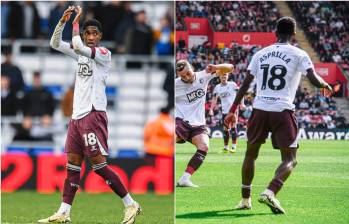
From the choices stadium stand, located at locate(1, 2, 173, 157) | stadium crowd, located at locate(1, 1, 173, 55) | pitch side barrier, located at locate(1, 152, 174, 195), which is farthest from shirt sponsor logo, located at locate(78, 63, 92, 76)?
stadium stand, located at locate(1, 2, 173, 157)

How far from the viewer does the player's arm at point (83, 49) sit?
409 centimetres

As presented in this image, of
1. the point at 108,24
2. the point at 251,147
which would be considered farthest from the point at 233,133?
the point at 108,24

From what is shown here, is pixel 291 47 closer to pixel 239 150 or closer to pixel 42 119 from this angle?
pixel 239 150

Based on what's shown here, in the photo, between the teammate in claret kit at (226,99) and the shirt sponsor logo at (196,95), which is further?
the shirt sponsor logo at (196,95)

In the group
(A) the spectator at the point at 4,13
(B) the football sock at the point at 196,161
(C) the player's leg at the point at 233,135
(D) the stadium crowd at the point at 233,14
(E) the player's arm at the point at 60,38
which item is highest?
(A) the spectator at the point at 4,13

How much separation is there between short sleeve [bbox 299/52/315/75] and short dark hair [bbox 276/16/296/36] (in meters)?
0.16

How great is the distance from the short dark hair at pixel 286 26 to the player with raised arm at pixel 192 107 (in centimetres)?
38

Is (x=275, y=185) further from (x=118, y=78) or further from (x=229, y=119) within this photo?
(x=118, y=78)

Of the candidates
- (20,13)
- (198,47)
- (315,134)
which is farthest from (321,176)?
(20,13)

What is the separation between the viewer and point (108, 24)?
381 inches

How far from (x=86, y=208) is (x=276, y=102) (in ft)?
10.4

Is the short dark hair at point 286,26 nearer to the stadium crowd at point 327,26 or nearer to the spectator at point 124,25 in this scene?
the stadium crowd at point 327,26

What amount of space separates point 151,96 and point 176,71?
7.08 meters

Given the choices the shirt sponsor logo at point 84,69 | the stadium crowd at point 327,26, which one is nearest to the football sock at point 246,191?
the stadium crowd at point 327,26
